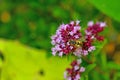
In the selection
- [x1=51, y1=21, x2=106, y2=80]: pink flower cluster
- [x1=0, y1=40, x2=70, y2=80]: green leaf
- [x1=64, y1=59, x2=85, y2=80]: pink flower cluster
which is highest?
[x1=0, y1=40, x2=70, y2=80]: green leaf

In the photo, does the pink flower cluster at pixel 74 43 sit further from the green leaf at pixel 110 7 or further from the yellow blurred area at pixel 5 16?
the yellow blurred area at pixel 5 16

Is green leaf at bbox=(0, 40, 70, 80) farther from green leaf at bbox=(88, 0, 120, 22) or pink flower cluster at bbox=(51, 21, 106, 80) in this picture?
pink flower cluster at bbox=(51, 21, 106, 80)

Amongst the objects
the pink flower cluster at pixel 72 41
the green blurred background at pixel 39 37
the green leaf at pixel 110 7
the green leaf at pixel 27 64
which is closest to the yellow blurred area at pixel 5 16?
the green blurred background at pixel 39 37

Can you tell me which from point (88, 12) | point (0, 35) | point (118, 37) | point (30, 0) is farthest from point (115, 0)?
point (0, 35)

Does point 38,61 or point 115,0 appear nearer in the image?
point 115,0

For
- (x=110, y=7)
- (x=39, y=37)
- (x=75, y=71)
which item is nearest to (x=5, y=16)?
(x=39, y=37)

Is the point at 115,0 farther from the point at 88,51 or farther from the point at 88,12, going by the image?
the point at 88,51

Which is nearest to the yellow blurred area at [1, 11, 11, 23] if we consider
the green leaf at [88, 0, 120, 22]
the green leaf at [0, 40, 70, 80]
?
the green leaf at [0, 40, 70, 80]

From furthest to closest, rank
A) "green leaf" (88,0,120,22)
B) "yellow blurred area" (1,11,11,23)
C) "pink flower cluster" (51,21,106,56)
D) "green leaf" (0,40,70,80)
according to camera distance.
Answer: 1. "yellow blurred area" (1,11,11,23)
2. "green leaf" (0,40,70,80)
3. "green leaf" (88,0,120,22)
4. "pink flower cluster" (51,21,106,56)

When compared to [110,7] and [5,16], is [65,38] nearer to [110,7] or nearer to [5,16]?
[110,7]
